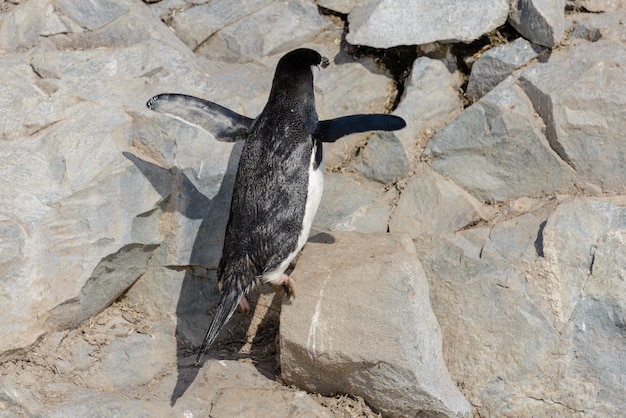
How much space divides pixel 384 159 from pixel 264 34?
1326 millimetres

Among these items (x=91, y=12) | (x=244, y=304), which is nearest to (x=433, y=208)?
(x=244, y=304)

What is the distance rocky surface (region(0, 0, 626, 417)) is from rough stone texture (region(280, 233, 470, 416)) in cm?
1

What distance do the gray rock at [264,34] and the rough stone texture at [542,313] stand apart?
2.04 m

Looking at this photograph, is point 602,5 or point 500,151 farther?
point 602,5

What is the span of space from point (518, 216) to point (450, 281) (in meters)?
0.55

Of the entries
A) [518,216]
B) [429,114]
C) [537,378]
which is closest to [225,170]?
[429,114]

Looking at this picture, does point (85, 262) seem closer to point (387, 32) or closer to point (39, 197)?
point (39, 197)

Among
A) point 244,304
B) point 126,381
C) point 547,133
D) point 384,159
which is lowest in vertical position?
point 126,381

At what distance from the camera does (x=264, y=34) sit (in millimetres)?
5418

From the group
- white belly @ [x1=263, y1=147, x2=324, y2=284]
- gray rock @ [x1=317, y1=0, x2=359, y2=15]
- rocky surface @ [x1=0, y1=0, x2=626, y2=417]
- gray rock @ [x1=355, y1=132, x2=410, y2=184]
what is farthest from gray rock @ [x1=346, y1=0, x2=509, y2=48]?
white belly @ [x1=263, y1=147, x2=324, y2=284]

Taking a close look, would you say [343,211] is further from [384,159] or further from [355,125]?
[355,125]

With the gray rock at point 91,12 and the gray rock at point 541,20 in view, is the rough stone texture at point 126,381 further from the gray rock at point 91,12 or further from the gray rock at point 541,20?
the gray rock at point 541,20

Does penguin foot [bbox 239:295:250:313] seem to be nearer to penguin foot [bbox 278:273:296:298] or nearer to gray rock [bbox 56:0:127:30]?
penguin foot [bbox 278:273:296:298]

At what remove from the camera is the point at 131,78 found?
477 cm
